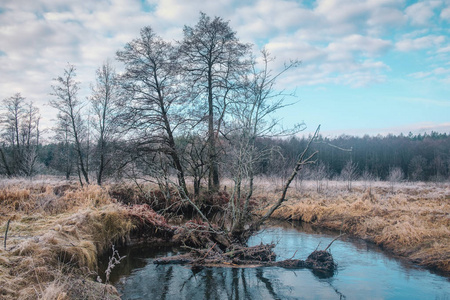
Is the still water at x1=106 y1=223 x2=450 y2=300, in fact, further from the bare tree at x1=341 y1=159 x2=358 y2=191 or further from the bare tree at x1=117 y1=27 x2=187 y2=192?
the bare tree at x1=341 y1=159 x2=358 y2=191

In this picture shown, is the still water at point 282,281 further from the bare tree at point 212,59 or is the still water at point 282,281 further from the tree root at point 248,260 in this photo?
the bare tree at point 212,59

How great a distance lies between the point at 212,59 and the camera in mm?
17125

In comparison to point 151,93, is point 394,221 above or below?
below

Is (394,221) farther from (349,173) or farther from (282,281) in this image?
(349,173)

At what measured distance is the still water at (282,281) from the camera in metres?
6.14

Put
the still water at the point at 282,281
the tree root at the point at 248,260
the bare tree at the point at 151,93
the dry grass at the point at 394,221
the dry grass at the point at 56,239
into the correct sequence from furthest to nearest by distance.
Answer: the bare tree at the point at 151,93
the dry grass at the point at 394,221
the tree root at the point at 248,260
the still water at the point at 282,281
the dry grass at the point at 56,239

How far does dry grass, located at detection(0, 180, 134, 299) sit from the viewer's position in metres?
4.38

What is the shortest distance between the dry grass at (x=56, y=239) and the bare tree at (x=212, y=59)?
24.5ft

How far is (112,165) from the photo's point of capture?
16203 millimetres

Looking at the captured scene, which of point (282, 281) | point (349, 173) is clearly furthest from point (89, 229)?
point (349, 173)

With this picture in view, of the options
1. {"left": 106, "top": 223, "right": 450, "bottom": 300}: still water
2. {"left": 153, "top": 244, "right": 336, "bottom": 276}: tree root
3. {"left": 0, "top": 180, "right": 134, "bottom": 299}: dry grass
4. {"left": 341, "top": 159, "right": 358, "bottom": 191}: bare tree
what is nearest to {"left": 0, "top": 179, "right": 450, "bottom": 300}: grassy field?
{"left": 0, "top": 180, "right": 134, "bottom": 299}: dry grass

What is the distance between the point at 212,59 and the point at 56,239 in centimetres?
1324

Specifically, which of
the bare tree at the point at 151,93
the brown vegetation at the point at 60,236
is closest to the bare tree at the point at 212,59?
the bare tree at the point at 151,93

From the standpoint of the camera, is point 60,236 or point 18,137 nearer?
point 60,236
